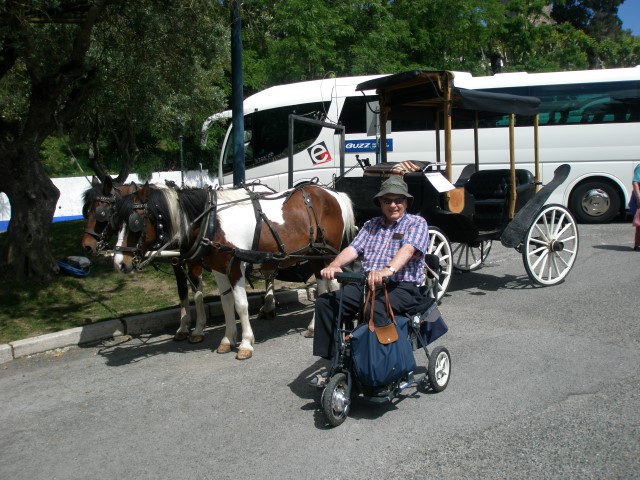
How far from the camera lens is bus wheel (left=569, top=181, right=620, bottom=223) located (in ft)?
49.3

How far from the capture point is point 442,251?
26.2 feet

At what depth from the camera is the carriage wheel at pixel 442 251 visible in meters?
7.71

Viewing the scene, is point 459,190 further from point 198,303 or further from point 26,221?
point 26,221

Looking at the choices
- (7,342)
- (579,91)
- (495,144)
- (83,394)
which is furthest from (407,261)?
(579,91)

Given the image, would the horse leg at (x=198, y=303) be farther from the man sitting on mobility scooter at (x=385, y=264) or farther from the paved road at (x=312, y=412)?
the man sitting on mobility scooter at (x=385, y=264)

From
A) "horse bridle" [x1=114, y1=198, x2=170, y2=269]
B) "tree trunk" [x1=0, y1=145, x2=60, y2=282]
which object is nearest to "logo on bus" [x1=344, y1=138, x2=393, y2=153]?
"tree trunk" [x1=0, y1=145, x2=60, y2=282]

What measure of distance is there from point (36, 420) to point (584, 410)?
4.19 metres

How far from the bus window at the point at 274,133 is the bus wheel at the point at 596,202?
6.74m

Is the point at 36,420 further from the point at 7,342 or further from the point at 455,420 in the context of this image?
the point at 455,420

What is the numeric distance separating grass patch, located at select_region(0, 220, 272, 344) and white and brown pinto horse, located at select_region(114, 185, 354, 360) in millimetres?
1302

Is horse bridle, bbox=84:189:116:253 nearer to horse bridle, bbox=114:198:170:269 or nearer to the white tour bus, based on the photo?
horse bridle, bbox=114:198:170:269

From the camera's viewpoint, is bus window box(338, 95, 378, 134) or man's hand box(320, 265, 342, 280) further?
bus window box(338, 95, 378, 134)

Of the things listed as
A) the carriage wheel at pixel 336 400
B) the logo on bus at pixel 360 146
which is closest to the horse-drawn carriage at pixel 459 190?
the carriage wheel at pixel 336 400

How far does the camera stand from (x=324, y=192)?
705 centimetres
